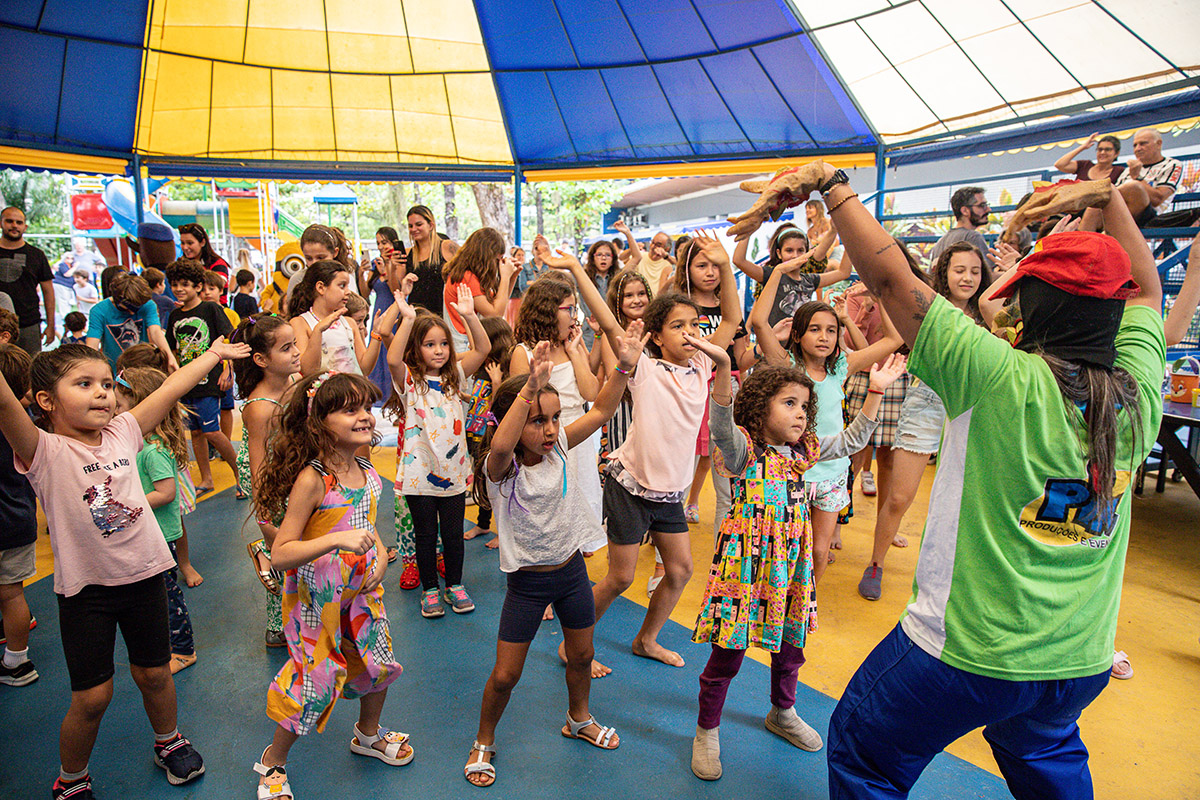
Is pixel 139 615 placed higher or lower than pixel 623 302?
lower

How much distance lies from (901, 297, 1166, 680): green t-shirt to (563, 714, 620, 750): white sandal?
4.63ft

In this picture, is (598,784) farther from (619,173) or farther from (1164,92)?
(619,173)

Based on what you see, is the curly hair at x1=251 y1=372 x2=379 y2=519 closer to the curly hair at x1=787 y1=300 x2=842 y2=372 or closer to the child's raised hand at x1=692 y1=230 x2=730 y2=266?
the child's raised hand at x1=692 y1=230 x2=730 y2=266

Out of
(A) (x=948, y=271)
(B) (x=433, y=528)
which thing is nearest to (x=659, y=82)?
(A) (x=948, y=271)

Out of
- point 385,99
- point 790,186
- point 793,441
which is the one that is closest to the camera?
point 790,186

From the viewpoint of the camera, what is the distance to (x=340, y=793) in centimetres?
229

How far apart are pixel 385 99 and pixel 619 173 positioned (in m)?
3.32

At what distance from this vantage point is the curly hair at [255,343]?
9.70ft

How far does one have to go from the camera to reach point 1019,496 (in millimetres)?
1446

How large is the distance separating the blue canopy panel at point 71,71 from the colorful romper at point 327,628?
7.71 metres

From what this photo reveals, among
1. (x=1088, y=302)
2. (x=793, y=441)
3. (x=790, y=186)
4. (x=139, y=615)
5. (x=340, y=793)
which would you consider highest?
(x=790, y=186)

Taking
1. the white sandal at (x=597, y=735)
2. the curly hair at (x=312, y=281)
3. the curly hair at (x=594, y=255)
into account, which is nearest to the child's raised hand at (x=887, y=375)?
the white sandal at (x=597, y=735)

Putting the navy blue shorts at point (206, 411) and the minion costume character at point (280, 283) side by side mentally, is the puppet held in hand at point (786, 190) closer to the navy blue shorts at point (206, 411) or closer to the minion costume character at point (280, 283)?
the navy blue shorts at point (206, 411)

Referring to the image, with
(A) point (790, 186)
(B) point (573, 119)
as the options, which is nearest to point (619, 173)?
(B) point (573, 119)
